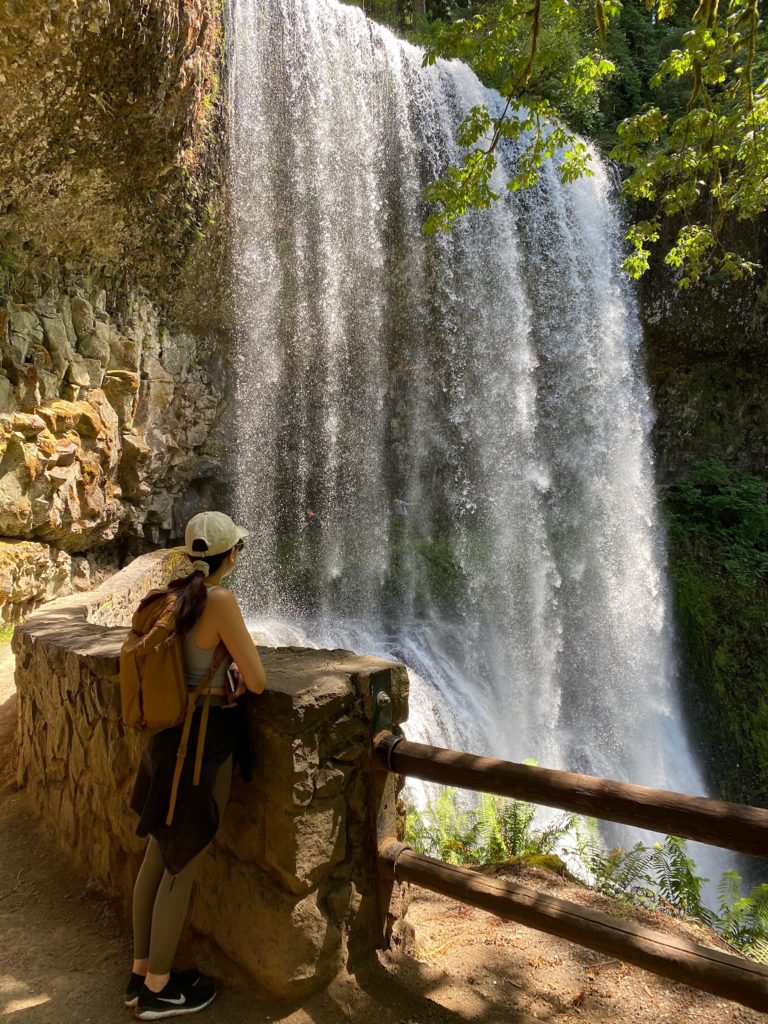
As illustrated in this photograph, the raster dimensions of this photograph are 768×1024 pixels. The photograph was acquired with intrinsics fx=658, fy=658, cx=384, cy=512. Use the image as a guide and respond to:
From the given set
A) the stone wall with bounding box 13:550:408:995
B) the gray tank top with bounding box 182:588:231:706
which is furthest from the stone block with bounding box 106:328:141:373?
the gray tank top with bounding box 182:588:231:706

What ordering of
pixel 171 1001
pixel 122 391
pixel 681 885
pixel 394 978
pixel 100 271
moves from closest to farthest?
pixel 171 1001 → pixel 394 978 → pixel 681 885 → pixel 100 271 → pixel 122 391

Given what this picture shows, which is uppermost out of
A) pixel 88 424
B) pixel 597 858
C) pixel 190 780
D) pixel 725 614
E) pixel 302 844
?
pixel 88 424

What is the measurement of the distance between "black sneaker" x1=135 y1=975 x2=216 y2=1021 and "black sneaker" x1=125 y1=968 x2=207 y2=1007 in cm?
2

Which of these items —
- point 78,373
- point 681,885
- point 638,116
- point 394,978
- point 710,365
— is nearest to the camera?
point 394,978

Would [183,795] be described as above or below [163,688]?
below

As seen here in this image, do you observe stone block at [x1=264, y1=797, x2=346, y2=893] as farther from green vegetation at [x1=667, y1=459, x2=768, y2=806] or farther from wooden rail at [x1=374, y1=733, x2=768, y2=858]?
green vegetation at [x1=667, y1=459, x2=768, y2=806]

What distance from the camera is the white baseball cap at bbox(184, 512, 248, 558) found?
2.16m

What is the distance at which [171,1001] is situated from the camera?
83.1 inches

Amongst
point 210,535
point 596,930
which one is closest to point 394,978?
point 596,930

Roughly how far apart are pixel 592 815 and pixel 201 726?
1.26m

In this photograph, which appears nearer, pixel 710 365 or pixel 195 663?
pixel 195 663

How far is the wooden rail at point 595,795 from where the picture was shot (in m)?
1.76

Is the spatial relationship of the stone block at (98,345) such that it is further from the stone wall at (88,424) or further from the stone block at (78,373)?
the stone block at (78,373)

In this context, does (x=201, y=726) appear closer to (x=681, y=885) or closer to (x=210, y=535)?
(x=210, y=535)
